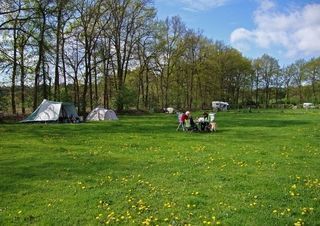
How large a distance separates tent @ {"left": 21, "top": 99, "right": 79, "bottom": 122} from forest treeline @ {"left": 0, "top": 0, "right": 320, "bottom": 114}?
12.8 feet

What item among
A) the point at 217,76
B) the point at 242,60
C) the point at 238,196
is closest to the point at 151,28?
the point at 217,76

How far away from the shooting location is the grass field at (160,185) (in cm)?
867

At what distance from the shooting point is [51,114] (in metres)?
40.4

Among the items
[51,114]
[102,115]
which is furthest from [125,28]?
[51,114]

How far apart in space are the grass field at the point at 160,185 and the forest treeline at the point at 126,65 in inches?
777

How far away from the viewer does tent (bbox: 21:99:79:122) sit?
131 feet

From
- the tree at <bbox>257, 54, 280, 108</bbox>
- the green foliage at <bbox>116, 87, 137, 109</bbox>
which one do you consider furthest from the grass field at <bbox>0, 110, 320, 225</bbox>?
the tree at <bbox>257, 54, 280, 108</bbox>

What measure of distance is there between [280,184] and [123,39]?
5565 centimetres

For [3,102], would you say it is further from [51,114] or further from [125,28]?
[125,28]

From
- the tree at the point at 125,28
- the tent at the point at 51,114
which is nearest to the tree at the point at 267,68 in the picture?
the tree at the point at 125,28

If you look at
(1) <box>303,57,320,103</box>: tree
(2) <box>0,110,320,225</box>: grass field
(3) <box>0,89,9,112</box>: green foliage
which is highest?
(1) <box>303,57,320,103</box>: tree

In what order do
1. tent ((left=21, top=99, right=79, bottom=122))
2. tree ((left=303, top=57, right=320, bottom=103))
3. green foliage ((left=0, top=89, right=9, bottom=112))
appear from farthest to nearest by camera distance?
tree ((left=303, top=57, right=320, bottom=103)), green foliage ((left=0, top=89, right=9, bottom=112)), tent ((left=21, top=99, right=79, bottom=122))

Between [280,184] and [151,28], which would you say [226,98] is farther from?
[280,184]

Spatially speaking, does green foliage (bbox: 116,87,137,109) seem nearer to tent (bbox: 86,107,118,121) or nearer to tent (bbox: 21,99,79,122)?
tent (bbox: 86,107,118,121)
